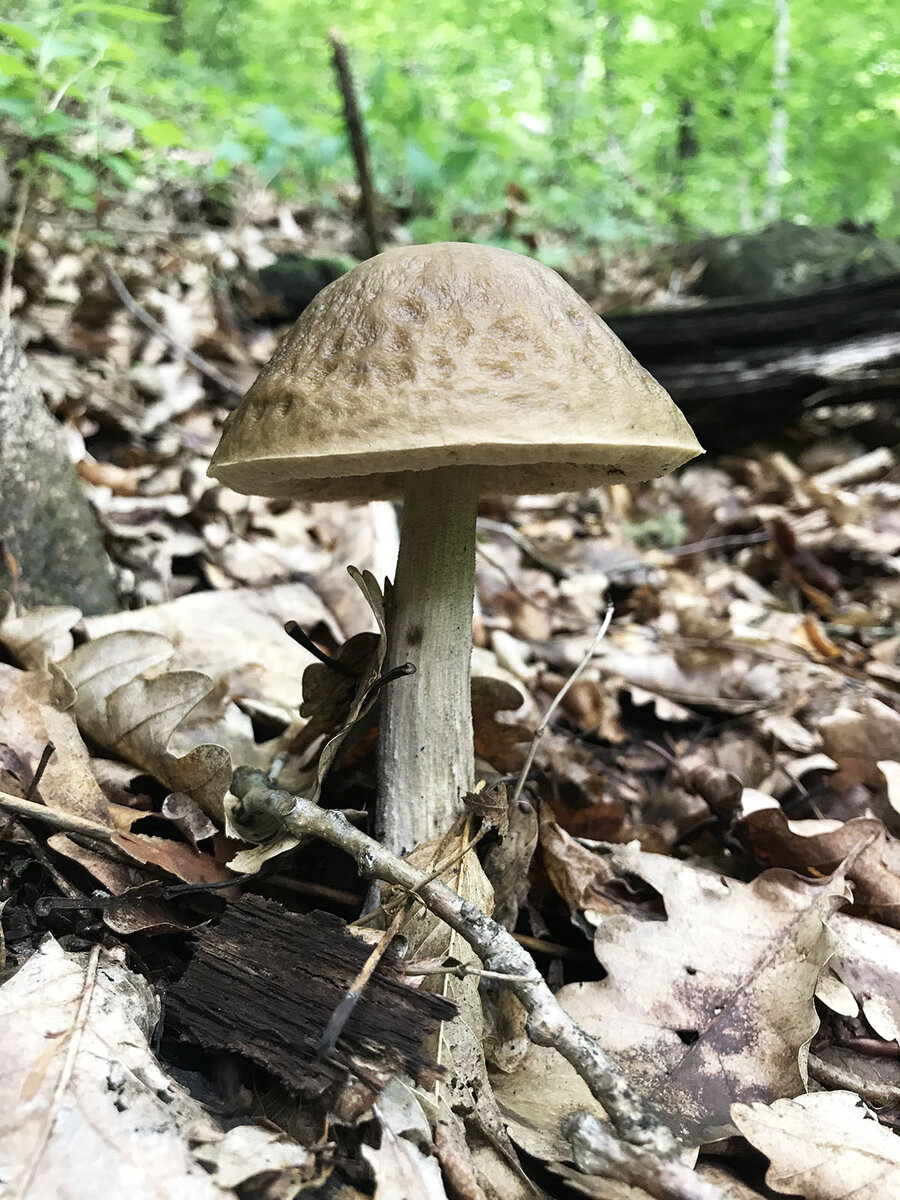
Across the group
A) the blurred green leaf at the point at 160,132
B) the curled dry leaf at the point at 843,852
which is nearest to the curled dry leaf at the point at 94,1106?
the curled dry leaf at the point at 843,852

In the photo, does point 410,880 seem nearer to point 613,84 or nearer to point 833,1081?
point 833,1081

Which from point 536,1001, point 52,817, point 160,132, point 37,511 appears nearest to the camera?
point 536,1001

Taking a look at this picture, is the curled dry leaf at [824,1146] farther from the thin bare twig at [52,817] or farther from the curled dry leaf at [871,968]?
the thin bare twig at [52,817]

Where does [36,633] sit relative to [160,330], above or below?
below

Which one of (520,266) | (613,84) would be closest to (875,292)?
(520,266)

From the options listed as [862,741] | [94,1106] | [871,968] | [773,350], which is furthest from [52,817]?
[773,350]

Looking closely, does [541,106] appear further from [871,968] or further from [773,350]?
[871,968]

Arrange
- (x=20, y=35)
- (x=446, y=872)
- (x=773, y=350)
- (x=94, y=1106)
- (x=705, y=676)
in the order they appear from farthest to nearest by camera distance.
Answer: (x=773, y=350)
(x=705, y=676)
(x=20, y=35)
(x=446, y=872)
(x=94, y=1106)

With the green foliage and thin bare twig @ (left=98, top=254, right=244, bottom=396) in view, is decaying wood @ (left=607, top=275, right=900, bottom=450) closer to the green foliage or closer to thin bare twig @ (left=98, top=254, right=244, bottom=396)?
the green foliage
